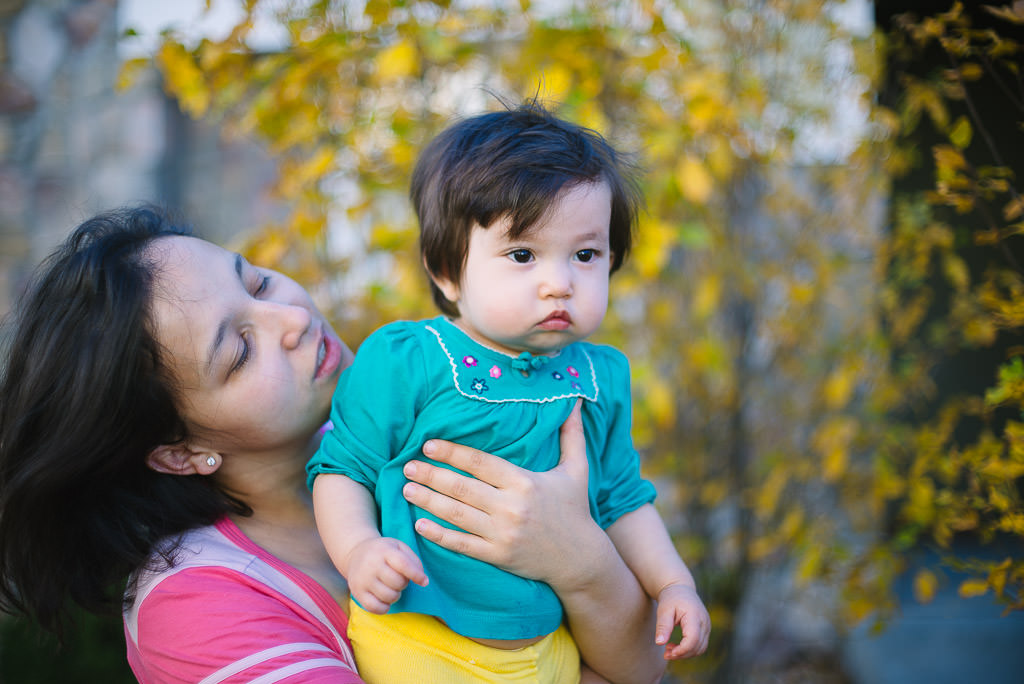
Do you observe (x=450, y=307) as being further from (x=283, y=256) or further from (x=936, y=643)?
(x=936, y=643)

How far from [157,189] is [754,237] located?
3142 millimetres

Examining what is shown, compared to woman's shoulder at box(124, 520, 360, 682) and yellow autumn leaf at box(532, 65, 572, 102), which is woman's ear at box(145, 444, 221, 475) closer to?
woman's shoulder at box(124, 520, 360, 682)

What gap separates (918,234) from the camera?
277cm

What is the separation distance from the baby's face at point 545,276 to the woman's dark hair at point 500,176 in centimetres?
2

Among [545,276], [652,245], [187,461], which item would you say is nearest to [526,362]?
[545,276]

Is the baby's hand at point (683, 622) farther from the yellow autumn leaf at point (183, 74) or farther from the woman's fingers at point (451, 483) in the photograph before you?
the yellow autumn leaf at point (183, 74)

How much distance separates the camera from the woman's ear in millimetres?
1403

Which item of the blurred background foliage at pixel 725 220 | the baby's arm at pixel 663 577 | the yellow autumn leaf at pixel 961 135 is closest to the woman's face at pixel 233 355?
the baby's arm at pixel 663 577

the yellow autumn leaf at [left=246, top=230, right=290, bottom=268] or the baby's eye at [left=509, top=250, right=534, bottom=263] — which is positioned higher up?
the baby's eye at [left=509, top=250, right=534, bottom=263]

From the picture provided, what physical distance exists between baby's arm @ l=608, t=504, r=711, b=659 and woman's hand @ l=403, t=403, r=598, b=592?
0.15m

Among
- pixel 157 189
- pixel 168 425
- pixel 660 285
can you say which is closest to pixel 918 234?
pixel 660 285

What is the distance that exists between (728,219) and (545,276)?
6.87 feet

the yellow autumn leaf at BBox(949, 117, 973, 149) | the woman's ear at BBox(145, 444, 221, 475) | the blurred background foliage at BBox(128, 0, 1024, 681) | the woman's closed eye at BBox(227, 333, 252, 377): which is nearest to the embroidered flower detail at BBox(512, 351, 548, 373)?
the woman's closed eye at BBox(227, 333, 252, 377)

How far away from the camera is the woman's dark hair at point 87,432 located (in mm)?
1252
